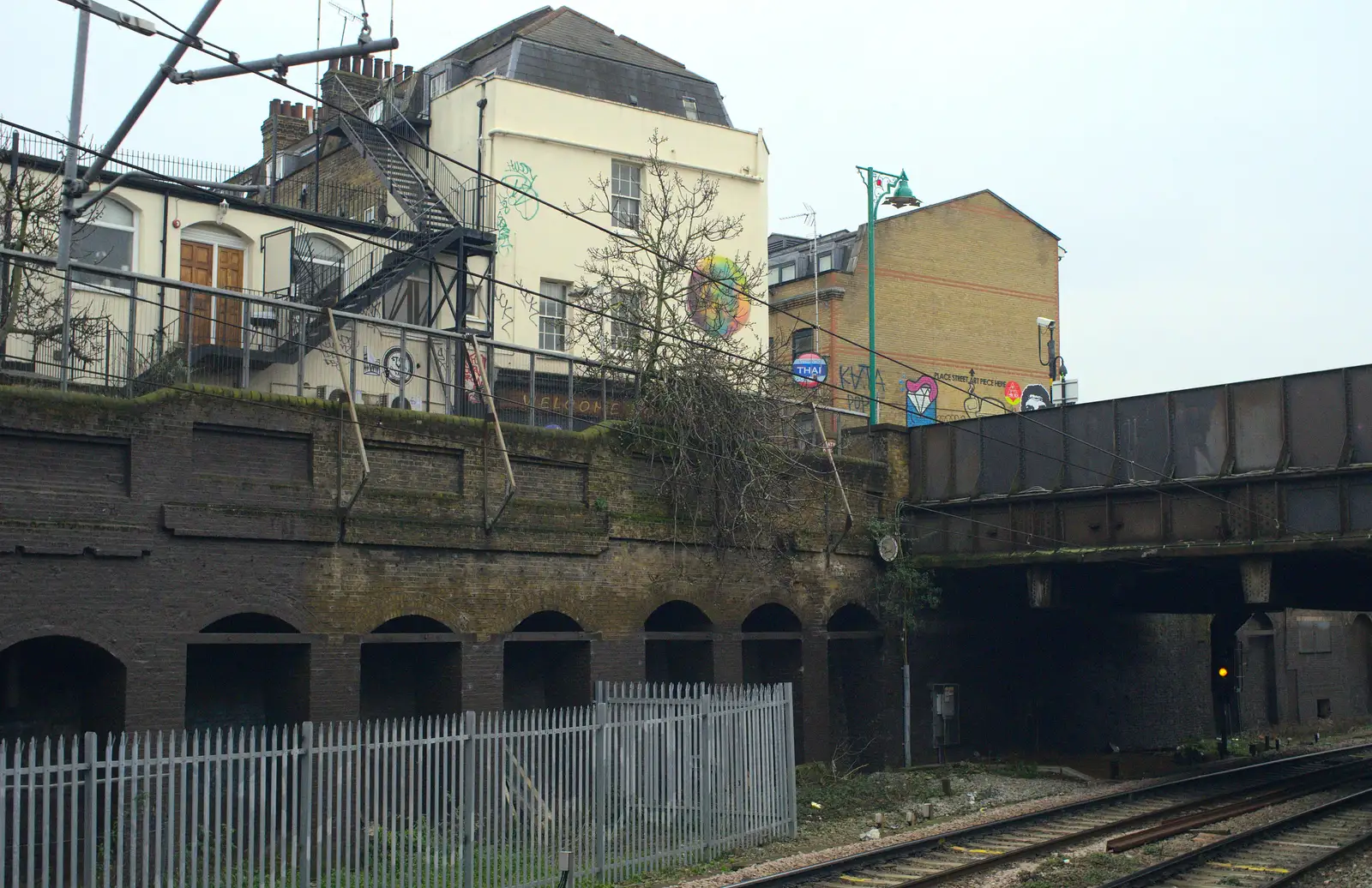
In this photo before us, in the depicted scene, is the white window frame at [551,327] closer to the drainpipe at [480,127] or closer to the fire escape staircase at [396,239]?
the fire escape staircase at [396,239]

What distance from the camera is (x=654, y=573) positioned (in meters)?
23.3

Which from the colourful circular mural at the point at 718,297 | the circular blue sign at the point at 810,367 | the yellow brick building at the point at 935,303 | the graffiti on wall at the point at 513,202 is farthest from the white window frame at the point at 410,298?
the yellow brick building at the point at 935,303

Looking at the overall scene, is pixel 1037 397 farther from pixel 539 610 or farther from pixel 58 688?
pixel 58 688

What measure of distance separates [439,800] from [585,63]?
27.4m

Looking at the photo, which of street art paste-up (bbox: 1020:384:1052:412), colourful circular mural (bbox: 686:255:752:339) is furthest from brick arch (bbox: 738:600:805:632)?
Answer: street art paste-up (bbox: 1020:384:1052:412)

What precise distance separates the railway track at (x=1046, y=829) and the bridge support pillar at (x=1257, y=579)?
3329 mm

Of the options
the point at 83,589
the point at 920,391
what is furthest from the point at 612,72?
the point at 83,589

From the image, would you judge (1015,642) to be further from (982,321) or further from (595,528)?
(982,321)

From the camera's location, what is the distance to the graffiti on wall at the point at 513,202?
34406 mm

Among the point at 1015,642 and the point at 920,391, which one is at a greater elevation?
the point at 920,391

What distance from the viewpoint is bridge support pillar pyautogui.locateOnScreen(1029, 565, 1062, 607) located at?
1056 inches

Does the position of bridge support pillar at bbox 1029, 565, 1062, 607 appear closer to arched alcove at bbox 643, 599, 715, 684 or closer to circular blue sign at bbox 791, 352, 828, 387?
circular blue sign at bbox 791, 352, 828, 387

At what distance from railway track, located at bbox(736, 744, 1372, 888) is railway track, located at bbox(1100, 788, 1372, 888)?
1789 millimetres

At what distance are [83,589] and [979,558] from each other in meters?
16.7
